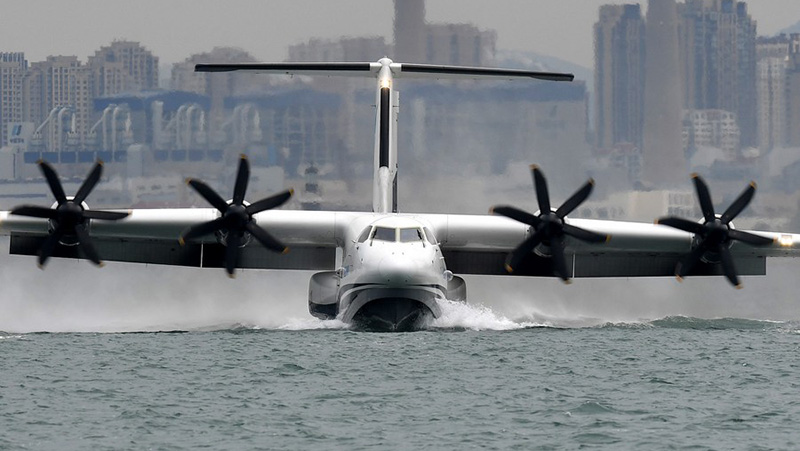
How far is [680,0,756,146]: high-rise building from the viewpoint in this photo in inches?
4818

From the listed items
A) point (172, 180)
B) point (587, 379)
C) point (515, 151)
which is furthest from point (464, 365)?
point (172, 180)

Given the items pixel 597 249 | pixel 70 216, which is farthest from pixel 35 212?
pixel 597 249

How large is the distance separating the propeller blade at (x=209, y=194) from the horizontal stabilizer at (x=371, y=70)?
4155 mm

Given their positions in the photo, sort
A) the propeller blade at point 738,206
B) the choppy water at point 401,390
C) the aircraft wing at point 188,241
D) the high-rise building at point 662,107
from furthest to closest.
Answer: the high-rise building at point 662,107 → the aircraft wing at point 188,241 → the propeller blade at point 738,206 → the choppy water at point 401,390

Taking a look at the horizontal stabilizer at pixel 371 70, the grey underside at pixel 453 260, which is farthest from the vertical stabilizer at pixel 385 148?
the grey underside at pixel 453 260

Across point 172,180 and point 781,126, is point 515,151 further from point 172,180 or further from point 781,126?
point 781,126

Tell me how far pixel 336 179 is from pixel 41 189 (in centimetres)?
3880

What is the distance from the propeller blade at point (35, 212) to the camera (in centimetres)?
3102

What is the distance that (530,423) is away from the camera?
20.3 metres

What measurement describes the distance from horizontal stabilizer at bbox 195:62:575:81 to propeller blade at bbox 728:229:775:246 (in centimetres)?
577

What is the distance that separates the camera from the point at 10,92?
12031cm

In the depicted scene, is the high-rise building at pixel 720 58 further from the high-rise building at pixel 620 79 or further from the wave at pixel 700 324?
the wave at pixel 700 324

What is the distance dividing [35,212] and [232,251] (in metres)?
4.71

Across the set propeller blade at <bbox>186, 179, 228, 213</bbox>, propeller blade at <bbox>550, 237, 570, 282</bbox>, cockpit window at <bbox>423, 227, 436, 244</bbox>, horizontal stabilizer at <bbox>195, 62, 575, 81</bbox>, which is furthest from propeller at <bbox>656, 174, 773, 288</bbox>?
propeller blade at <bbox>186, 179, 228, 213</bbox>
